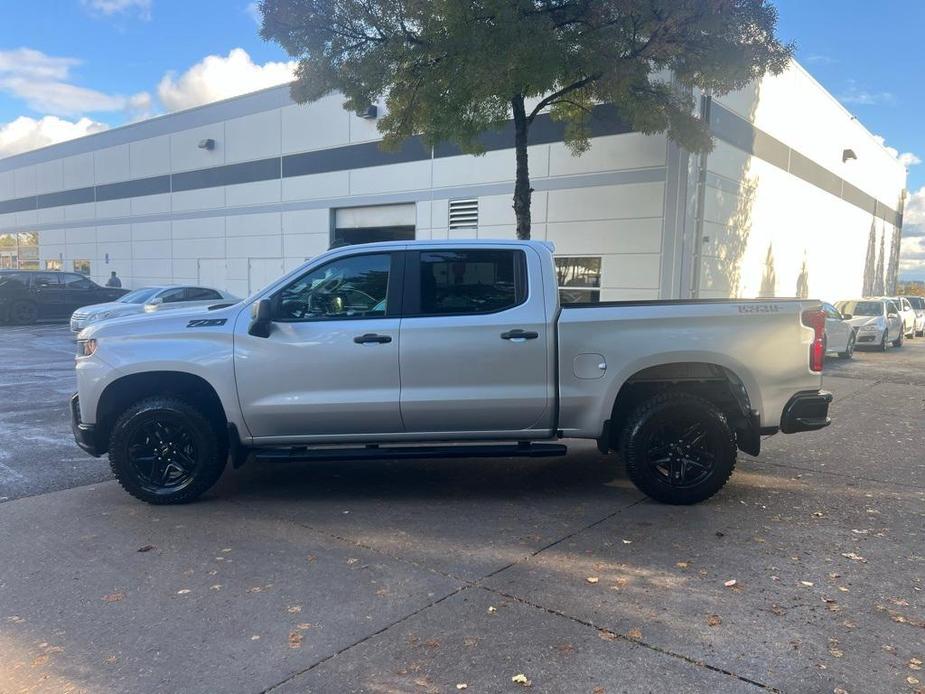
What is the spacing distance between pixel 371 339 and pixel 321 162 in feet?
63.5

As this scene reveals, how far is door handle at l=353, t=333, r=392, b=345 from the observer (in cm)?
509

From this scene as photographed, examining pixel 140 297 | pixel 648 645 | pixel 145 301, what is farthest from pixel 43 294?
pixel 648 645

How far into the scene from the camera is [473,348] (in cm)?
512

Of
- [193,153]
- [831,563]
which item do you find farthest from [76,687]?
[193,153]

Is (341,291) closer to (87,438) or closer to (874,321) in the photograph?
(87,438)

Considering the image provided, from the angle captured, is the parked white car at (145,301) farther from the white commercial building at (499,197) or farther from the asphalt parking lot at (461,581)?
the asphalt parking lot at (461,581)

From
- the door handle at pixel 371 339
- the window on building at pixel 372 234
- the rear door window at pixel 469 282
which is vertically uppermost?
the window on building at pixel 372 234

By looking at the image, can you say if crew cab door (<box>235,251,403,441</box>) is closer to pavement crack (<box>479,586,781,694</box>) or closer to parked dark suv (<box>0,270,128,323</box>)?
pavement crack (<box>479,586,781,694</box>)

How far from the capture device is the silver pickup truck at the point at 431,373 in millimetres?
5125

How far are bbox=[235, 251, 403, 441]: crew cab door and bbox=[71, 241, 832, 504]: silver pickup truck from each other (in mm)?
12

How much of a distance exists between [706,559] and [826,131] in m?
26.1

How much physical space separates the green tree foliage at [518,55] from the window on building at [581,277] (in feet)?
13.2

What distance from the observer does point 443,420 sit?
17.1 ft

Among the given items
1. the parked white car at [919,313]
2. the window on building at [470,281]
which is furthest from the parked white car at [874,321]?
the window on building at [470,281]
